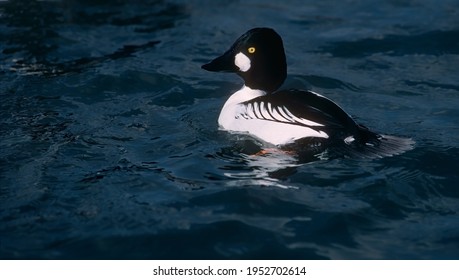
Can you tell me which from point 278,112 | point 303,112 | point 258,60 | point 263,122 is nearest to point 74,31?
point 258,60

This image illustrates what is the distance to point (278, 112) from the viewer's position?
286 inches

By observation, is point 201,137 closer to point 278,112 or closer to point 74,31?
point 278,112

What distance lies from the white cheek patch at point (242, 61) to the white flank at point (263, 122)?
0.26m

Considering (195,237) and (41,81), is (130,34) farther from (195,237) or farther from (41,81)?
(195,237)

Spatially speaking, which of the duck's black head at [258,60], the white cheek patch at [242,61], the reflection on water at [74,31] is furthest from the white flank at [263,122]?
the reflection on water at [74,31]

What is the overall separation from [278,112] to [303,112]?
0.27m

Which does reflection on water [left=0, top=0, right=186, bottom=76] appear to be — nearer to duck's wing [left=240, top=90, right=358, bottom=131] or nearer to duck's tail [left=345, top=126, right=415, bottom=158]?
duck's wing [left=240, top=90, right=358, bottom=131]

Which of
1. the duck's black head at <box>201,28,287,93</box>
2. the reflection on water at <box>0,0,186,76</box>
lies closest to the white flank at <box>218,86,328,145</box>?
the duck's black head at <box>201,28,287,93</box>

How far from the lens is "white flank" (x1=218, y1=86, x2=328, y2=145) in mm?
7141

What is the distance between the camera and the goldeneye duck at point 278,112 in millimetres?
7066

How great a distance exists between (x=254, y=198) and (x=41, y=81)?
4060mm

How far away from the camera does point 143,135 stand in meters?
7.98

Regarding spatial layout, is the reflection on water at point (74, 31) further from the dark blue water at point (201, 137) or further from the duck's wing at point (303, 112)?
the duck's wing at point (303, 112)
